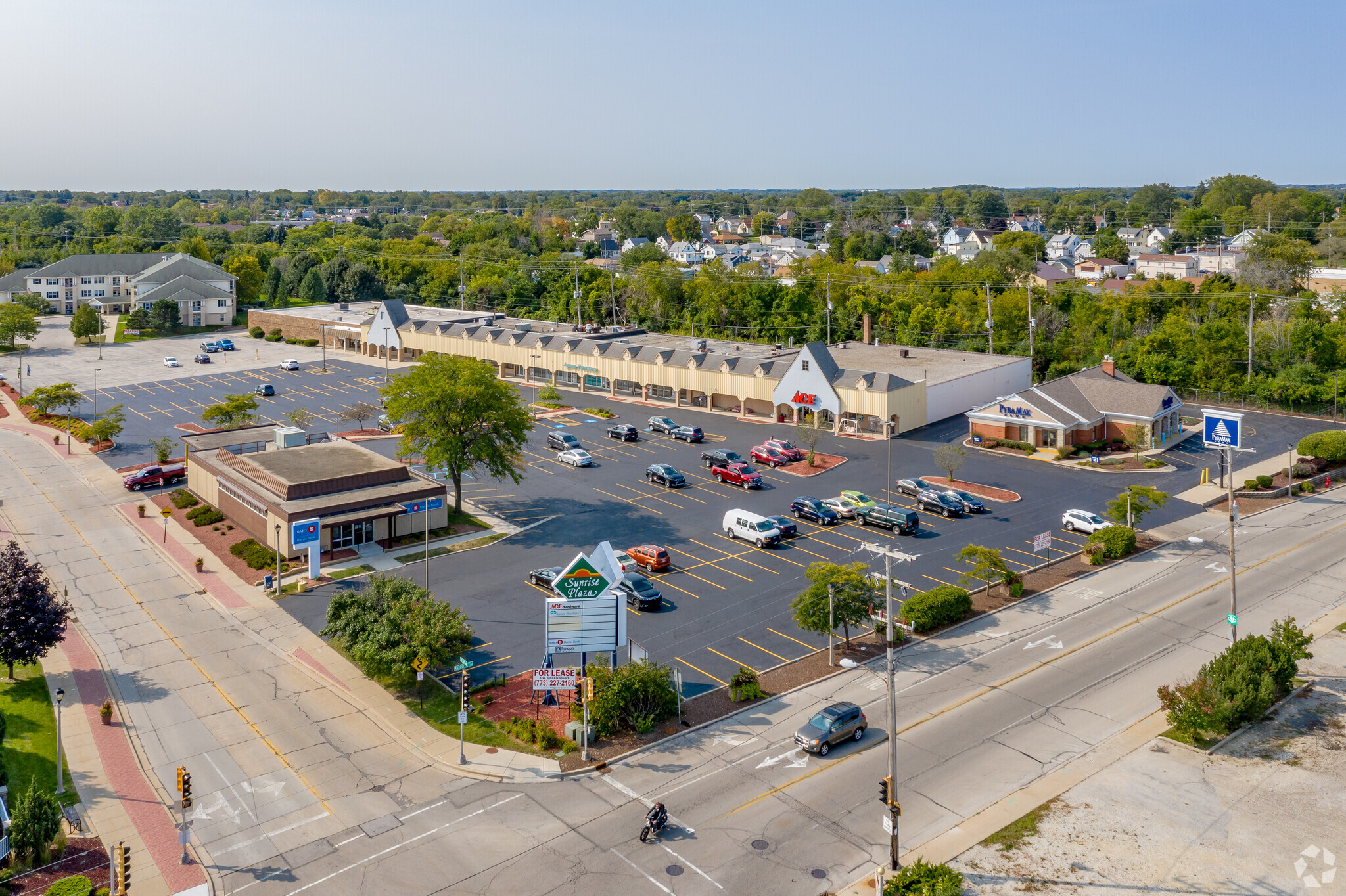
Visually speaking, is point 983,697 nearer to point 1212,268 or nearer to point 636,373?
point 636,373

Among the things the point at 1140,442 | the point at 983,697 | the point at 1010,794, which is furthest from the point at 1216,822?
the point at 1140,442

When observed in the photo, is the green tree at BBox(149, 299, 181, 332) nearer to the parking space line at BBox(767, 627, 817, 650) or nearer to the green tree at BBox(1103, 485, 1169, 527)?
the parking space line at BBox(767, 627, 817, 650)

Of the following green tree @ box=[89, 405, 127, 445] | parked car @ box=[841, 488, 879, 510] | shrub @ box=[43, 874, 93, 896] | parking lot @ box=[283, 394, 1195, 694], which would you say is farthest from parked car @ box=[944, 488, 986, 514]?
green tree @ box=[89, 405, 127, 445]

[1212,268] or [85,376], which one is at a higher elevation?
[1212,268]

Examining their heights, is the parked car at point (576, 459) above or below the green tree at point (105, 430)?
below

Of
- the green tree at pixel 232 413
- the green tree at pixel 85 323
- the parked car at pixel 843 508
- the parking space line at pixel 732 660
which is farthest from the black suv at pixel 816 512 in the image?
the green tree at pixel 85 323

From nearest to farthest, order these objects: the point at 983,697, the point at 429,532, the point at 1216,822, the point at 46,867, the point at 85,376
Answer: the point at 46,867 → the point at 1216,822 → the point at 983,697 → the point at 429,532 → the point at 85,376

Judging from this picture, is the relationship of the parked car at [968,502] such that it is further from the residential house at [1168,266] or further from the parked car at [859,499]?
the residential house at [1168,266]
